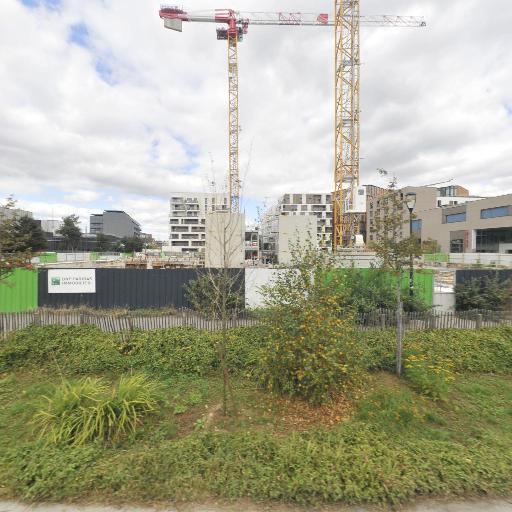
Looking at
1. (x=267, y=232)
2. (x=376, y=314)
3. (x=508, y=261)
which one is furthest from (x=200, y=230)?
(x=376, y=314)

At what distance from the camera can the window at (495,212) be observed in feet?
146

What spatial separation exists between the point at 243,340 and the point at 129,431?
3050 mm

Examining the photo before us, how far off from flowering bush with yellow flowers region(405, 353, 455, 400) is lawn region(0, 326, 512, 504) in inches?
2.6

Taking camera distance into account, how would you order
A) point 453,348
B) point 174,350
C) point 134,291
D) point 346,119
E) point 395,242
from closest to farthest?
point 395,242 < point 174,350 < point 453,348 < point 134,291 < point 346,119

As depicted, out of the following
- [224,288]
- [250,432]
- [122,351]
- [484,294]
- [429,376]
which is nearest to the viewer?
[250,432]

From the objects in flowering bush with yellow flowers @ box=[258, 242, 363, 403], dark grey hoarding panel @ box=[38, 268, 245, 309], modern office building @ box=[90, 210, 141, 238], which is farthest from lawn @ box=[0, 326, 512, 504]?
modern office building @ box=[90, 210, 141, 238]

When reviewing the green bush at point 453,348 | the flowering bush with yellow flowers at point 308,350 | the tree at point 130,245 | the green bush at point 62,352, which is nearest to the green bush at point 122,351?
the green bush at point 62,352

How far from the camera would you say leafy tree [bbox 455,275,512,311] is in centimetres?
1028

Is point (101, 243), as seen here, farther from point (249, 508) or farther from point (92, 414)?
point (249, 508)

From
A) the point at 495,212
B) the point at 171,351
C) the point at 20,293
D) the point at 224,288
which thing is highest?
the point at 495,212

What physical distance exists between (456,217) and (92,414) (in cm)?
6708

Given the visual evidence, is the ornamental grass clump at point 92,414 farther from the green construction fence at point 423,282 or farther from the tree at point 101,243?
the tree at point 101,243

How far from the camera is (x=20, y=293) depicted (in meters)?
10.9

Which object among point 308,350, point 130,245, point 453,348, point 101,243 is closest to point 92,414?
point 308,350
